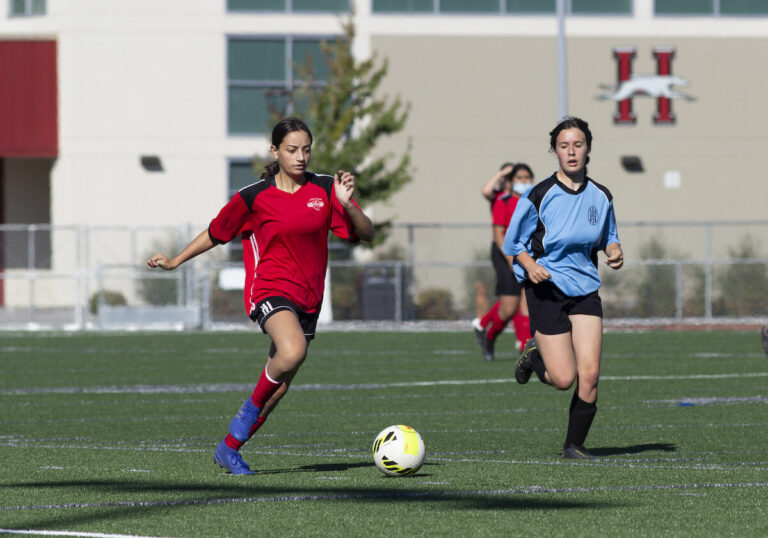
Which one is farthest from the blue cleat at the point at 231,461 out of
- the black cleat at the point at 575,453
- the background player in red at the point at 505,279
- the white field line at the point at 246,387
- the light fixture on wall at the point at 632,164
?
the light fixture on wall at the point at 632,164

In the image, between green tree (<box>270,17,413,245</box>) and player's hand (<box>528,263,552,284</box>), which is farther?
green tree (<box>270,17,413,245</box>)

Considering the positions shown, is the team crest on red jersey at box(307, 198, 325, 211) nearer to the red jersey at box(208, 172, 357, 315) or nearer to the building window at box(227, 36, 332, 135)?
the red jersey at box(208, 172, 357, 315)

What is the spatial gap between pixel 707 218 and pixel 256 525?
3254 cm

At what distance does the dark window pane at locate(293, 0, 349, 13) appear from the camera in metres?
36.6

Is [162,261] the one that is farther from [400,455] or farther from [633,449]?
[633,449]

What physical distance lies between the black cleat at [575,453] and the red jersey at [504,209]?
26.2ft

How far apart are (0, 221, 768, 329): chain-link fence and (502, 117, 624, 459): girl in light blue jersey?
21.9 metres

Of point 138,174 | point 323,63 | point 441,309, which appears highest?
point 323,63

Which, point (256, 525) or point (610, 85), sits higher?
point (610, 85)

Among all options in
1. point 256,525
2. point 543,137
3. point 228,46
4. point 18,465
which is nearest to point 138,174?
point 228,46

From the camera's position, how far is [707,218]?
1489 inches

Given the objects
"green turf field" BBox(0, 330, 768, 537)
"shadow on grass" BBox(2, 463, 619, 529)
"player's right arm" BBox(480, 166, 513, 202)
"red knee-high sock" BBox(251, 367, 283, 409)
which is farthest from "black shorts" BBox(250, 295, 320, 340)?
"player's right arm" BBox(480, 166, 513, 202)

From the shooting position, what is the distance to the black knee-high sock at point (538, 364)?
943cm

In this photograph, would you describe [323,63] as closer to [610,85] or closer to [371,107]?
[371,107]
